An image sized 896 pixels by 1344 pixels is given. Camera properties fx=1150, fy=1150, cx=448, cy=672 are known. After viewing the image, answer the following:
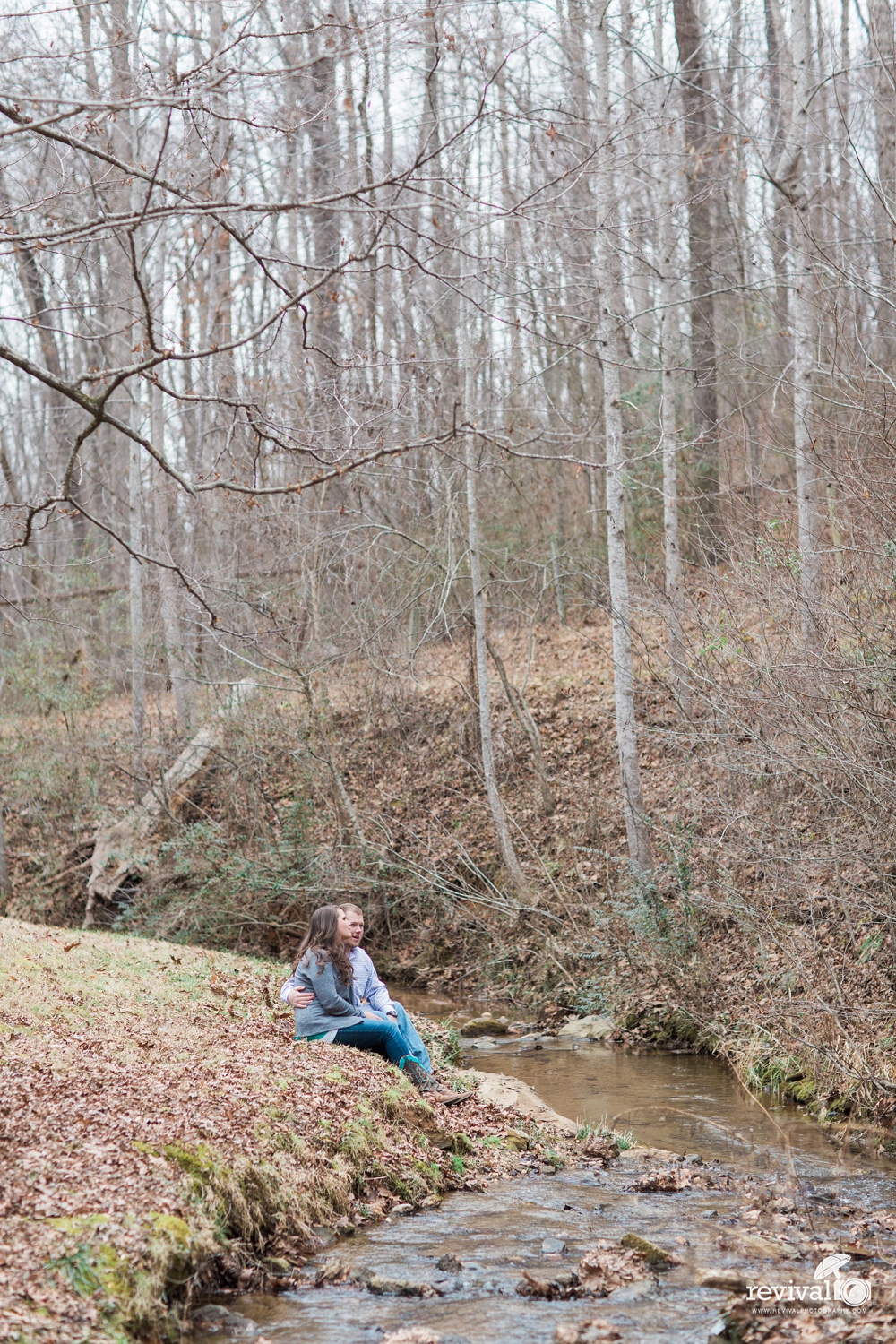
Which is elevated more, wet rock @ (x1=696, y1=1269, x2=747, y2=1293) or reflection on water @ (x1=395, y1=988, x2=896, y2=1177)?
wet rock @ (x1=696, y1=1269, x2=747, y2=1293)

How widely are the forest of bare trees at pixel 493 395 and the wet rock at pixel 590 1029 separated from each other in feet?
4.70

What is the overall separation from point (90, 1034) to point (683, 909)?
615 centimetres

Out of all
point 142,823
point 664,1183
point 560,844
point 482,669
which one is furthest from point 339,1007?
point 142,823

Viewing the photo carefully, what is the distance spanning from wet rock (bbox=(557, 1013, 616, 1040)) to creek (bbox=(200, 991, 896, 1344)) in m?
2.46

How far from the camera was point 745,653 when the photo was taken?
9.51 metres

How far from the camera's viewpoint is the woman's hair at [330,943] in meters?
7.49

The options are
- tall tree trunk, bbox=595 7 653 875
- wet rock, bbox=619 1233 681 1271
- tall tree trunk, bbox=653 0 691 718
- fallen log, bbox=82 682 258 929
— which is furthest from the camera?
fallen log, bbox=82 682 258 929

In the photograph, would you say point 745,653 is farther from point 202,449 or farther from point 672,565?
point 202,449

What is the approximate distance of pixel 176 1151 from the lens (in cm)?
490

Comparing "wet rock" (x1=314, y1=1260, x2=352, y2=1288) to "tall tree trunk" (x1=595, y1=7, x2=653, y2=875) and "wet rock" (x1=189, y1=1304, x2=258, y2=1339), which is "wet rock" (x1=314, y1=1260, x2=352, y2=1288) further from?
"tall tree trunk" (x1=595, y1=7, x2=653, y2=875)

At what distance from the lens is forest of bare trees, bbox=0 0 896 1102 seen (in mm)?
6707

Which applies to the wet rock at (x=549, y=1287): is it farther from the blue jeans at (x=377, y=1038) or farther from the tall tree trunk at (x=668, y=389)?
the tall tree trunk at (x=668, y=389)

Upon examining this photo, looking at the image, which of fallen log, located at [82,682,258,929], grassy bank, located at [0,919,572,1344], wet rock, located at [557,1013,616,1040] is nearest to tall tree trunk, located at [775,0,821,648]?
wet rock, located at [557,1013,616,1040]

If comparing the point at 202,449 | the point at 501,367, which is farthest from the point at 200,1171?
the point at 202,449
